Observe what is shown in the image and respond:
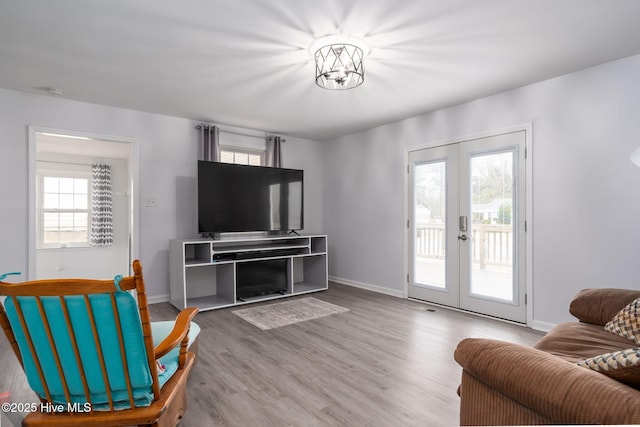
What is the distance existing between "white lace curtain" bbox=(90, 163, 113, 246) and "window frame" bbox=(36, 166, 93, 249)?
11 centimetres

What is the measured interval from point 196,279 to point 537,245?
13.7ft

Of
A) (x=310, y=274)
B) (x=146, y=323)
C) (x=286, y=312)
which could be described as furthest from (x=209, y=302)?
(x=146, y=323)

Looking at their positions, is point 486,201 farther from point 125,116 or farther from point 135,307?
point 125,116

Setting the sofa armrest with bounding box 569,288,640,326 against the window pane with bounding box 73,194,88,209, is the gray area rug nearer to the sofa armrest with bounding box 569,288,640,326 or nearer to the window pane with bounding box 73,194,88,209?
the sofa armrest with bounding box 569,288,640,326

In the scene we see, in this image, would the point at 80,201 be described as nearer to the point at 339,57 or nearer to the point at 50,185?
the point at 50,185

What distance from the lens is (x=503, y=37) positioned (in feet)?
8.27

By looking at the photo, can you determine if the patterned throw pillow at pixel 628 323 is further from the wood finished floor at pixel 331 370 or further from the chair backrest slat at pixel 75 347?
the chair backrest slat at pixel 75 347

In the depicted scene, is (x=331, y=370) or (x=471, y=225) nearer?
(x=331, y=370)

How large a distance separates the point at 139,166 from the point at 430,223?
3873 millimetres

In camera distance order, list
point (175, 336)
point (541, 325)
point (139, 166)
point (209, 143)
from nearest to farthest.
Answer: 1. point (175, 336)
2. point (541, 325)
3. point (139, 166)
4. point (209, 143)

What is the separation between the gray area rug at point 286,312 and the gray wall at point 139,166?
1.38 meters

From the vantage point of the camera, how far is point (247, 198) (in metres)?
4.78

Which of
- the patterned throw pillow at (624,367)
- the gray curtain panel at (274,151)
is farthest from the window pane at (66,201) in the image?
A: the patterned throw pillow at (624,367)

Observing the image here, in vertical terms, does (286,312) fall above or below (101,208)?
below
